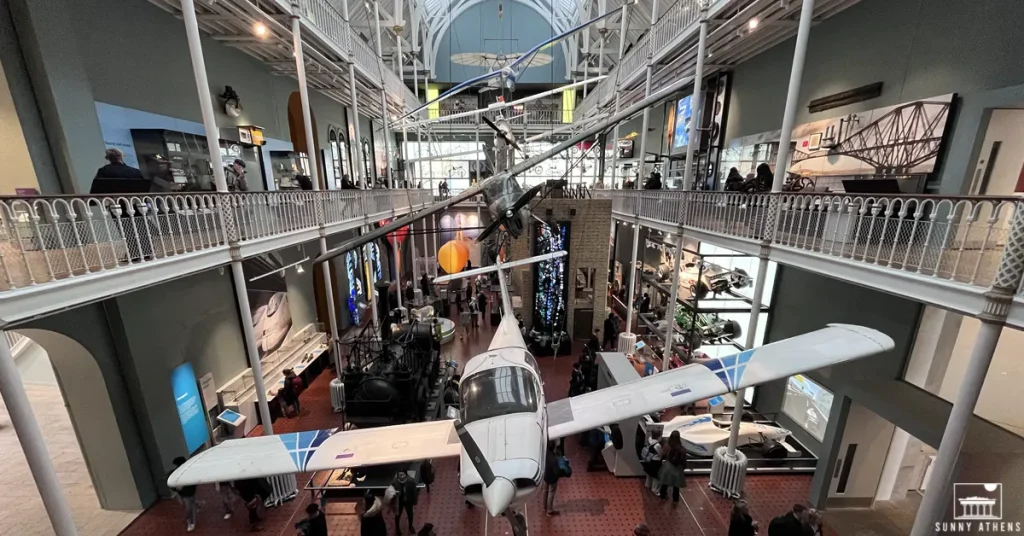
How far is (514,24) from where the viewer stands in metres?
31.6

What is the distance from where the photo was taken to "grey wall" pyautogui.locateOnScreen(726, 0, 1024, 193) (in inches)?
226

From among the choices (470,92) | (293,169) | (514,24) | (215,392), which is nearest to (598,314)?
(215,392)

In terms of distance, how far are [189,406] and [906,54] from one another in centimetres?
1651

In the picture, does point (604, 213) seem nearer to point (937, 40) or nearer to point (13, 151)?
point (937, 40)

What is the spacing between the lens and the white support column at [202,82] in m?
5.37

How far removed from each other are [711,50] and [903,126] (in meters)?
5.83

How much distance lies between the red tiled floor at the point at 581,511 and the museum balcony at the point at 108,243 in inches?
196

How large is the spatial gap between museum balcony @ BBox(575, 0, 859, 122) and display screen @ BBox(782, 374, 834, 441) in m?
Answer: 8.36

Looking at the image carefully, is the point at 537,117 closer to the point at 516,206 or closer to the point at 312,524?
the point at 516,206

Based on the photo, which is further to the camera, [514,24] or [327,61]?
[514,24]

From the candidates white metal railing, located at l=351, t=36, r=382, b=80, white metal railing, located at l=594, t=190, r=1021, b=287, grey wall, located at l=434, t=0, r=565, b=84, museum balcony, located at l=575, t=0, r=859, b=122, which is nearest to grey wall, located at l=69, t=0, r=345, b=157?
white metal railing, located at l=351, t=36, r=382, b=80

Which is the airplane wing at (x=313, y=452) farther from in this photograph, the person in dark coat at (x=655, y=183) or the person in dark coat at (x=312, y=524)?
the person in dark coat at (x=655, y=183)

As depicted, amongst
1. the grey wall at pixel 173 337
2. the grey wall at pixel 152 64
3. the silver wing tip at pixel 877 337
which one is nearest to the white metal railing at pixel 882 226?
the silver wing tip at pixel 877 337

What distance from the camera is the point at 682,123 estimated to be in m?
15.6
